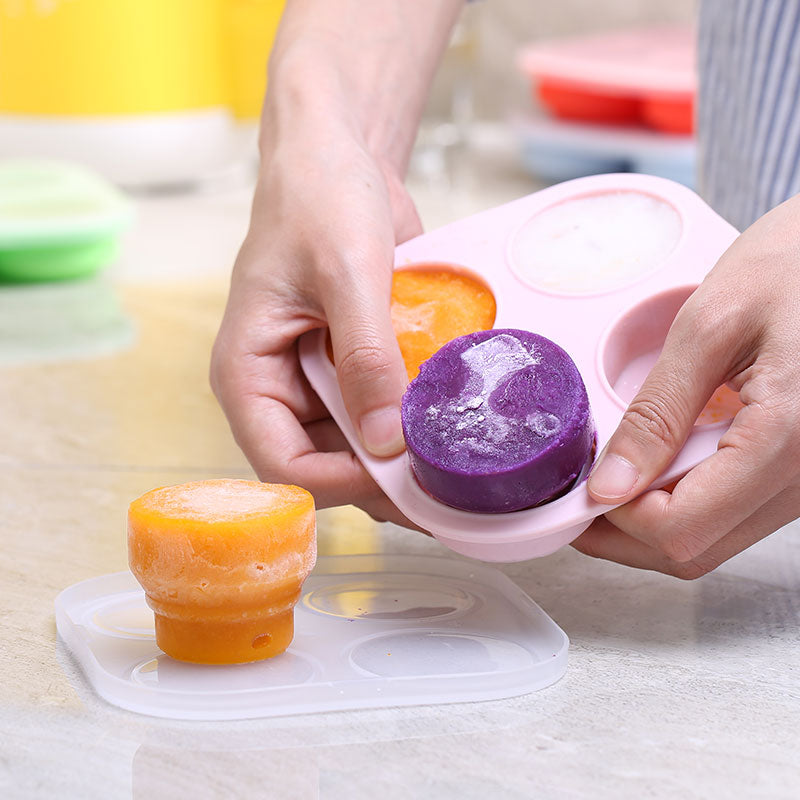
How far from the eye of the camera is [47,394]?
97cm

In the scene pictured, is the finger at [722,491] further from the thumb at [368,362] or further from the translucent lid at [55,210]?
the translucent lid at [55,210]

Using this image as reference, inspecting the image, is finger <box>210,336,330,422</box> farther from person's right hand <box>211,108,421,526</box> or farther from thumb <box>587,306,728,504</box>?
thumb <box>587,306,728,504</box>

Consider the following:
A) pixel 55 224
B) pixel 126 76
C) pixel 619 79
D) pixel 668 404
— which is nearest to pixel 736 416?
pixel 668 404

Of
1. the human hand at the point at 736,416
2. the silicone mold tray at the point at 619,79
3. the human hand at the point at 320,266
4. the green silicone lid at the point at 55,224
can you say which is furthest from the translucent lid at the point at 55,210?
the human hand at the point at 736,416

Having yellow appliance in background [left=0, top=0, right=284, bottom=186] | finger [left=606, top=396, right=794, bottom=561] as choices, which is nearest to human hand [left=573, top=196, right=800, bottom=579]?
finger [left=606, top=396, right=794, bottom=561]

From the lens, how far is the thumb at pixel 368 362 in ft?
1.95

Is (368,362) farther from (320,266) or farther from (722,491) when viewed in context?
(722,491)

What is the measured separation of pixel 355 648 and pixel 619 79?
1.11m

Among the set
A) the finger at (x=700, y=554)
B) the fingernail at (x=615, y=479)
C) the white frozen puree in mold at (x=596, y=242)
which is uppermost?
the white frozen puree in mold at (x=596, y=242)

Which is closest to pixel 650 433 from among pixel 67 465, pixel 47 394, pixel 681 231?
pixel 681 231

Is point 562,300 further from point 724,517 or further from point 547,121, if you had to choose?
point 547,121

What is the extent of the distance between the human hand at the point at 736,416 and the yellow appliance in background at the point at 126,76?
114 cm

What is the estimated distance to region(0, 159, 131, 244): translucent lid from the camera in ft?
3.99

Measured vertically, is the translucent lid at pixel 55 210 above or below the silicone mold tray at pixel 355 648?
below
